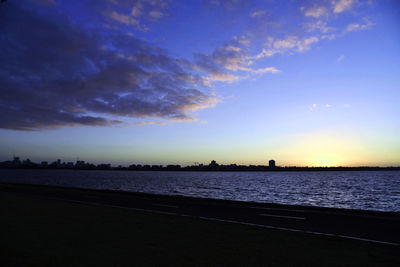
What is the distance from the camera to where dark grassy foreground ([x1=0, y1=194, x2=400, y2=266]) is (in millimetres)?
6723

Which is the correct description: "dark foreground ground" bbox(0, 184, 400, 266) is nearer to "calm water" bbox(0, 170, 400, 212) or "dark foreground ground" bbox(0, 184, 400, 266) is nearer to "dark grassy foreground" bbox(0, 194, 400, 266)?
"dark grassy foreground" bbox(0, 194, 400, 266)

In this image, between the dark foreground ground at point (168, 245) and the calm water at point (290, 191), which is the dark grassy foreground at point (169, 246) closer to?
the dark foreground ground at point (168, 245)

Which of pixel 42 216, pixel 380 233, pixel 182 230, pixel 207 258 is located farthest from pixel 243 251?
pixel 42 216

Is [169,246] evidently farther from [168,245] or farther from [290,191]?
[290,191]

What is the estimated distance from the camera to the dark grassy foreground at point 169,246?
22.1 ft

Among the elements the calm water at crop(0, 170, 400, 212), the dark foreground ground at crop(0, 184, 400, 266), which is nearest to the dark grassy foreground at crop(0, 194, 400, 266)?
the dark foreground ground at crop(0, 184, 400, 266)

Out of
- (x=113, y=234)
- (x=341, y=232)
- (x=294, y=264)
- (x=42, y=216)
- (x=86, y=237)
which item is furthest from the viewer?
(x=42, y=216)

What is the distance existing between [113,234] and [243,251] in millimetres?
4564

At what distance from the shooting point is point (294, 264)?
6727mm

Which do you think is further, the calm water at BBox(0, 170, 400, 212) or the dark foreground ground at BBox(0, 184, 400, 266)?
the calm water at BBox(0, 170, 400, 212)

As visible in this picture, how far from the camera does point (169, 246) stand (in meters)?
8.05

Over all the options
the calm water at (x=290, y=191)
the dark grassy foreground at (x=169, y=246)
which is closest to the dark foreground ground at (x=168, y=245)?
the dark grassy foreground at (x=169, y=246)

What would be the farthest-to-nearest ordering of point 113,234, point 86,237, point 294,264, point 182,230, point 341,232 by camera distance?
point 341,232 < point 182,230 < point 113,234 < point 86,237 < point 294,264

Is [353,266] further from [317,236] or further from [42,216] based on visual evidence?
[42,216]
